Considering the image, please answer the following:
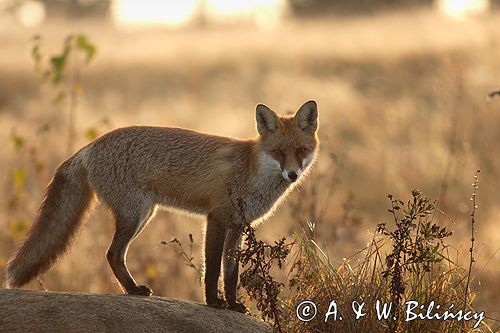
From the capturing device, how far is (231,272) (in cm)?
593

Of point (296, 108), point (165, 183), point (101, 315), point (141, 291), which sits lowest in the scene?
point (101, 315)

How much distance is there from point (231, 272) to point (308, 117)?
4.51 feet

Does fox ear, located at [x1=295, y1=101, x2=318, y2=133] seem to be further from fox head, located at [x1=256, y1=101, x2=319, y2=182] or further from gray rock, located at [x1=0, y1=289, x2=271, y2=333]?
gray rock, located at [x1=0, y1=289, x2=271, y2=333]

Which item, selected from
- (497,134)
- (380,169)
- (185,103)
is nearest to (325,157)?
(380,169)

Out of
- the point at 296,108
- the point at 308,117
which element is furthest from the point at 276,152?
the point at 296,108

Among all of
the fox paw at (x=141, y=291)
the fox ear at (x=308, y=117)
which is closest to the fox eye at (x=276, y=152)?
the fox ear at (x=308, y=117)

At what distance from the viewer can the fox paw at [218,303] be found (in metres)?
5.64

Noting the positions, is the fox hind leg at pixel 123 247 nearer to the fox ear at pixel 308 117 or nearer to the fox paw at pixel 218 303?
the fox paw at pixel 218 303

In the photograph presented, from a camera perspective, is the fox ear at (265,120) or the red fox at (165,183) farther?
the fox ear at (265,120)

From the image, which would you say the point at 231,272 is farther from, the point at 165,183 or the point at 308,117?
the point at 308,117

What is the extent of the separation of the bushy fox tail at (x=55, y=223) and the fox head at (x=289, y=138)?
4.50 feet

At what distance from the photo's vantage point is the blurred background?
8.86 meters

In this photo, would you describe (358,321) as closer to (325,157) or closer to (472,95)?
(325,157)

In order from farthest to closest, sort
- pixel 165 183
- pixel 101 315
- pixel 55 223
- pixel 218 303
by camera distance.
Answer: pixel 165 183, pixel 55 223, pixel 218 303, pixel 101 315
